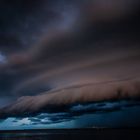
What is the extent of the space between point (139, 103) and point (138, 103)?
0.11ft

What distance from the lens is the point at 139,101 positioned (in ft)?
25.2

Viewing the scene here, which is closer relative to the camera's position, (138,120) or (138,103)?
(138,103)

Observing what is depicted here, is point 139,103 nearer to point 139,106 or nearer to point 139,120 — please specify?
point 139,106

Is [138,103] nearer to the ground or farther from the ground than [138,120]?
farther from the ground

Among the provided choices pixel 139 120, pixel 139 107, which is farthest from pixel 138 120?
pixel 139 107

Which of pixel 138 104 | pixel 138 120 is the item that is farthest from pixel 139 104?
pixel 138 120

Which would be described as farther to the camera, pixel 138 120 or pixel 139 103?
pixel 138 120

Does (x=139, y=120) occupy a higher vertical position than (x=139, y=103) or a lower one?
lower

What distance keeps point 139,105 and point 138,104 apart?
0.06m

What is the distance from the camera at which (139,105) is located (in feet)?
25.5

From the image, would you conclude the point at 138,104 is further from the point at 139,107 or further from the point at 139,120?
the point at 139,120

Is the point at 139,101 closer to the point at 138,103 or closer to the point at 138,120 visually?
the point at 138,103

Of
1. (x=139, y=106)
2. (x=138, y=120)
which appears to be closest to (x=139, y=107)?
(x=139, y=106)

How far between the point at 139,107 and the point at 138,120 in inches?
28.2
